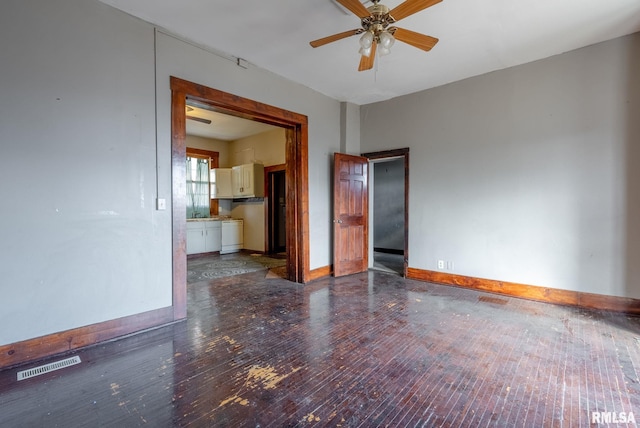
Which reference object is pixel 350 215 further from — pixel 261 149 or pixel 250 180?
pixel 261 149

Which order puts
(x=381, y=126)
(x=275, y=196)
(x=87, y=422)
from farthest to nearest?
(x=275, y=196) < (x=381, y=126) < (x=87, y=422)

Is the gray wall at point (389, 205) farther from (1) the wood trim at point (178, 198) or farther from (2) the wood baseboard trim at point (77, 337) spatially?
(2) the wood baseboard trim at point (77, 337)

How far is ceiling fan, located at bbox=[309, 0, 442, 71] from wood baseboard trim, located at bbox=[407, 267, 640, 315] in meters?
3.22


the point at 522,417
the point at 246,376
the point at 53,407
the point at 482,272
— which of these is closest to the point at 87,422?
the point at 53,407

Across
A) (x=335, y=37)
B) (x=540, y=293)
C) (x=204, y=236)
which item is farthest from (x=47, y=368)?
(x=540, y=293)

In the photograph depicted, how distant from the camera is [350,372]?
207 cm

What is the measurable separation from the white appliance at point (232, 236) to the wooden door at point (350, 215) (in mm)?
3576

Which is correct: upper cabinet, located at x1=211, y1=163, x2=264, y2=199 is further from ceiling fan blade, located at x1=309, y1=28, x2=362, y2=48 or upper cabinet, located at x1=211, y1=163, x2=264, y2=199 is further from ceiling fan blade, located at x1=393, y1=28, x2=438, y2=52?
ceiling fan blade, located at x1=393, y1=28, x2=438, y2=52

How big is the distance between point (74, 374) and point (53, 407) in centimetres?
40

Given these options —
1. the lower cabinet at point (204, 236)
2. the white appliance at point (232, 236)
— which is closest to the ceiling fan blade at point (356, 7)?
the lower cabinet at point (204, 236)

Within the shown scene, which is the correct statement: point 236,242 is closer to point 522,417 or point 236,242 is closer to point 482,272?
point 482,272

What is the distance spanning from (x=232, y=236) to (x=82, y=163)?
508 centimetres

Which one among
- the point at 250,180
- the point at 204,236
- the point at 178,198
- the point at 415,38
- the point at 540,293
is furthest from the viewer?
the point at 250,180

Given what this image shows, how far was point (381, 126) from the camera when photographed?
520 cm
